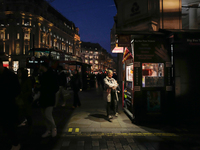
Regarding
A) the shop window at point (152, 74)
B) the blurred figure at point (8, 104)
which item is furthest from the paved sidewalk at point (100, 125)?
the blurred figure at point (8, 104)

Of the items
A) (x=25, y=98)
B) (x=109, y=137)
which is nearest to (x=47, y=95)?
(x=25, y=98)

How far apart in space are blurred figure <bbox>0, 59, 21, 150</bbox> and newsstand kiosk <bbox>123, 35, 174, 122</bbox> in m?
3.66

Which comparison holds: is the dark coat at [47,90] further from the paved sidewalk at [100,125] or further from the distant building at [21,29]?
the distant building at [21,29]

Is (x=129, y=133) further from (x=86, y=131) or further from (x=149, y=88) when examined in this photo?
(x=149, y=88)

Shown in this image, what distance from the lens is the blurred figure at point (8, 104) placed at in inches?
130

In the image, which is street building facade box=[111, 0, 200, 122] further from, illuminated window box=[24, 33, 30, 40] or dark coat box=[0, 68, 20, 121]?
illuminated window box=[24, 33, 30, 40]

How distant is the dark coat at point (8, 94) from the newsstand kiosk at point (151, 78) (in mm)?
3649

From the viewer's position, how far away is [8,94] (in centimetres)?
336

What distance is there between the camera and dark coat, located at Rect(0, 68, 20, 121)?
3.30 m

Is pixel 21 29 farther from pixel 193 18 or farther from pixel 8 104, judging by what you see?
pixel 8 104

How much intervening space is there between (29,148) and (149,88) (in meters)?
3.97

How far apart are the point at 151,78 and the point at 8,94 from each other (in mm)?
4311

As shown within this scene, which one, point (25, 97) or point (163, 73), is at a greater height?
point (163, 73)

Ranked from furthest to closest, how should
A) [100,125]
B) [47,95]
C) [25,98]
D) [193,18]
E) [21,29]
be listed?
[21,29] < [193,18] < [100,125] < [25,98] < [47,95]
